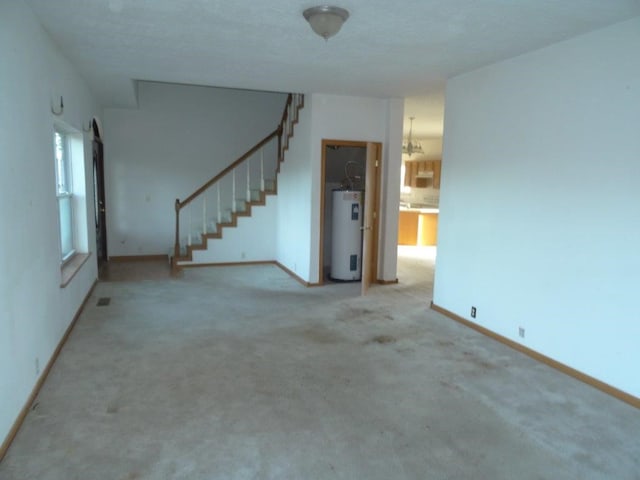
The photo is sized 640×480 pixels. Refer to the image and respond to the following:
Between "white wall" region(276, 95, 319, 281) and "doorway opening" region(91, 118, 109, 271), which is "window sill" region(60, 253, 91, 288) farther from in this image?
"white wall" region(276, 95, 319, 281)

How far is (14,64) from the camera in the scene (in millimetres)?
2635

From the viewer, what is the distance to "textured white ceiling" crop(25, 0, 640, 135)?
2.84m

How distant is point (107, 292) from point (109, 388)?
2806mm

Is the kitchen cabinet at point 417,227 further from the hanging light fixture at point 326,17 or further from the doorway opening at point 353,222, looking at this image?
the hanging light fixture at point 326,17

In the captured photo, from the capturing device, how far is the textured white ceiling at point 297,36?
112 inches

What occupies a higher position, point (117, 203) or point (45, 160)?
point (45, 160)

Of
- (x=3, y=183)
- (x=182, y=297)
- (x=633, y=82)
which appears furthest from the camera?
(x=182, y=297)

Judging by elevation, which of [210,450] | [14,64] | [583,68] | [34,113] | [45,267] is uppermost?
[583,68]

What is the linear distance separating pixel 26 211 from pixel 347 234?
429 centimetres

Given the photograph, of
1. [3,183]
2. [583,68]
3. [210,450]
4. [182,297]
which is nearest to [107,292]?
[182,297]

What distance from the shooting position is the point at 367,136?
6129 millimetres

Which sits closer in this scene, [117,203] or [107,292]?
[107,292]

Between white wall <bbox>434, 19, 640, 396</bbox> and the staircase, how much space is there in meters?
3.36

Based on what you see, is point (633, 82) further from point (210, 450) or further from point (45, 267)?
point (45, 267)
